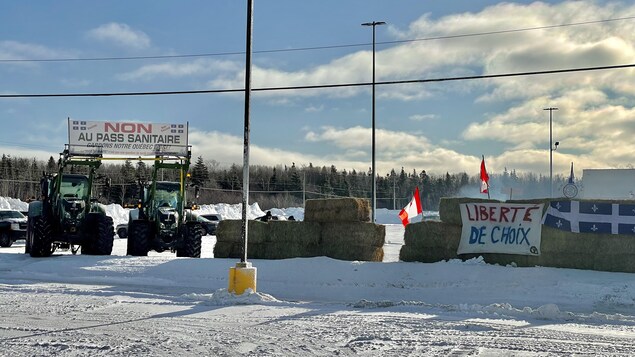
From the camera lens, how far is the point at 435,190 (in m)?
138

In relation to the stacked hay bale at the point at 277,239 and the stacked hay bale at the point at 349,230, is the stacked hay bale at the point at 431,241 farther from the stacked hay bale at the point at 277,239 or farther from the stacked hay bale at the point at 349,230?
the stacked hay bale at the point at 277,239

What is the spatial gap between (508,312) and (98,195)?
50.2ft

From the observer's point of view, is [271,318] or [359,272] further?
[359,272]

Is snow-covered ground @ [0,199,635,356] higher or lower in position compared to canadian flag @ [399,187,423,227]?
lower

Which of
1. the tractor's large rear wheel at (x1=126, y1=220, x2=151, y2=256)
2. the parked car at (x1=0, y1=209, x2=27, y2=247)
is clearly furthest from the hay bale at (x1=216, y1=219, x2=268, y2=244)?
the parked car at (x1=0, y1=209, x2=27, y2=247)

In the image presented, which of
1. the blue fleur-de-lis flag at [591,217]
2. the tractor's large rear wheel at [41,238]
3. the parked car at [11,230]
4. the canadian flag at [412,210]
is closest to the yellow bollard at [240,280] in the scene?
the blue fleur-de-lis flag at [591,217]

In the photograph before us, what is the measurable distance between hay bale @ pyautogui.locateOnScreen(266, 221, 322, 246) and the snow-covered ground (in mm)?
1469

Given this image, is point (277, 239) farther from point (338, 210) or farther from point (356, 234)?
point (356, 234)

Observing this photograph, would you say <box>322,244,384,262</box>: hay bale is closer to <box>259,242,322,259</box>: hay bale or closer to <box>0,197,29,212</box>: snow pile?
<box>259,242,322,259</box>: hay bale

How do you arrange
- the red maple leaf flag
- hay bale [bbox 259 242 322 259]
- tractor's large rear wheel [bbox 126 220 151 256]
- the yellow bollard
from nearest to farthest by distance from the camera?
1. the yellow bollard
2. hay bale [bbox 259 242 322 259]
3. tractor's large rear wheel [bbox 126 220 151 256]
4. the red maple leaf flag

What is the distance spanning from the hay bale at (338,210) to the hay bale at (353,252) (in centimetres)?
78

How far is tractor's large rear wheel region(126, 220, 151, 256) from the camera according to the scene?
67.5ft

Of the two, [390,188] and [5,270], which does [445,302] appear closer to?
[5,270]

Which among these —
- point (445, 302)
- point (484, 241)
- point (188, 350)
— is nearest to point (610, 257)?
point (484, 241)
